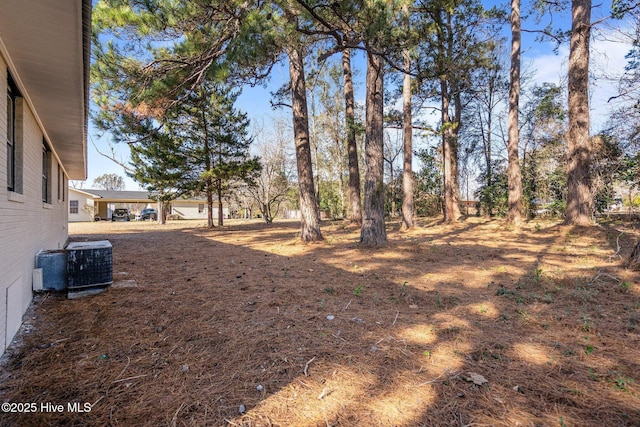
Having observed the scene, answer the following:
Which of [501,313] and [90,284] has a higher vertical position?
[90,284]

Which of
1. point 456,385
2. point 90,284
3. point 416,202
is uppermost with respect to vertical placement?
point 416,202

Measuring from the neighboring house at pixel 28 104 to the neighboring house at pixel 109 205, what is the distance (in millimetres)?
20870

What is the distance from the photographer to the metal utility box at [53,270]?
4156 mm

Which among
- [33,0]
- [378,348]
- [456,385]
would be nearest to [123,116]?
[33,0]

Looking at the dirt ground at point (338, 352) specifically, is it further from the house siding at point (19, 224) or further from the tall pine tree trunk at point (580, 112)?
the tall pine tree trunk at point (580, 112)

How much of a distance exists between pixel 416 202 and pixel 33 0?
19429 mm

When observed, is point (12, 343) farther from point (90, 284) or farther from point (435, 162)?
point (435, 162)

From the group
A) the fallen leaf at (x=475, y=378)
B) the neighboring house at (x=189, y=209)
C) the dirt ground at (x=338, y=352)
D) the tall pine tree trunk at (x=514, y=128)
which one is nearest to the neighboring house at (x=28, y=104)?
the dirt ground at (x=338, y=352)

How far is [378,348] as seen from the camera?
256cm

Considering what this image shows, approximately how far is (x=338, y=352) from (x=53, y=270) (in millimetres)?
4271

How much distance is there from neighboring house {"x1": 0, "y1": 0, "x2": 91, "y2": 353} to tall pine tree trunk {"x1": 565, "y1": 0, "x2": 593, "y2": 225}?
39.5 ft

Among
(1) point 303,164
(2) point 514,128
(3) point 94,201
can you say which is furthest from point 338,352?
(3) point 94,201

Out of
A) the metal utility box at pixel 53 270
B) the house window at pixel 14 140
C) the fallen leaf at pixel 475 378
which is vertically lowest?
the fallen leaf at pixel 475 378

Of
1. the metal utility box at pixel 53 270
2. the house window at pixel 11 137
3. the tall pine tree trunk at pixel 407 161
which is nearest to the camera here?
the house window at pixel 11 137
